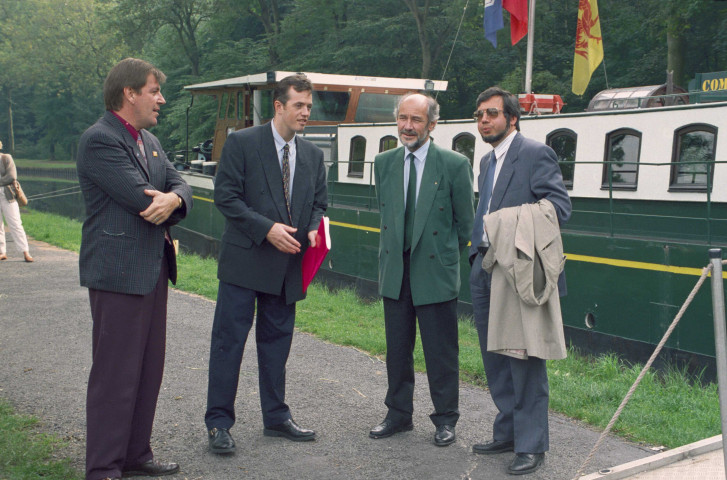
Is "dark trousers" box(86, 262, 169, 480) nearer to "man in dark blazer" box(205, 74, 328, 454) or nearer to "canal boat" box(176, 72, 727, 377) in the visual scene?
"man in dark blazer" box(205, 74, 328, 454)

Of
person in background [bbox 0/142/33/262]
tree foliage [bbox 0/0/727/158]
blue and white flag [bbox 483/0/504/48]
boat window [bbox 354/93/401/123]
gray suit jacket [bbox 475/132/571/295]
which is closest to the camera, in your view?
gray suit jacket [bbox 475/132/571/295]

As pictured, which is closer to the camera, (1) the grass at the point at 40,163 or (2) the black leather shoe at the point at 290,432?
(2) the black leather shoe at the point at 290,432

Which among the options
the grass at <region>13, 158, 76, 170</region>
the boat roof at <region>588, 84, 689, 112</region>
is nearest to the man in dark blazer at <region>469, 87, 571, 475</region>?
the boat roof at <region>588, 84, 689, 112</region>

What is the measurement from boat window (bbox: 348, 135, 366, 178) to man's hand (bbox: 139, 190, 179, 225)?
10.0 meters

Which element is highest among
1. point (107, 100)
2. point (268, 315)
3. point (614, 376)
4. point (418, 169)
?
point (107, 100)

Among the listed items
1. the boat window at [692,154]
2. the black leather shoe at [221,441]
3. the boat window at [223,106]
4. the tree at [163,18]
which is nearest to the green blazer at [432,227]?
the black leather shoe at [221,441]

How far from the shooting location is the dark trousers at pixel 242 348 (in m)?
4.54

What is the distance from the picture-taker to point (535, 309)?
13.8 feet

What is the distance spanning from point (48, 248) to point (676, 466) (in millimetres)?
13409

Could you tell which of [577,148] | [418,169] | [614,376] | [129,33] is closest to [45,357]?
[418,169]

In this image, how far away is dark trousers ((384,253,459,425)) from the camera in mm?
4801

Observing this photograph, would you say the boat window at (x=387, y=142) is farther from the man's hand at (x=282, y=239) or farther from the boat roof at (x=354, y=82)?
the man's hand at (x=282, y=239)

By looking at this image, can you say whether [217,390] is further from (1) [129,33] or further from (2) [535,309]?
(1) [129,33]

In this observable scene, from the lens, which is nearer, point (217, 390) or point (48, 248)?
point (217, 390)
